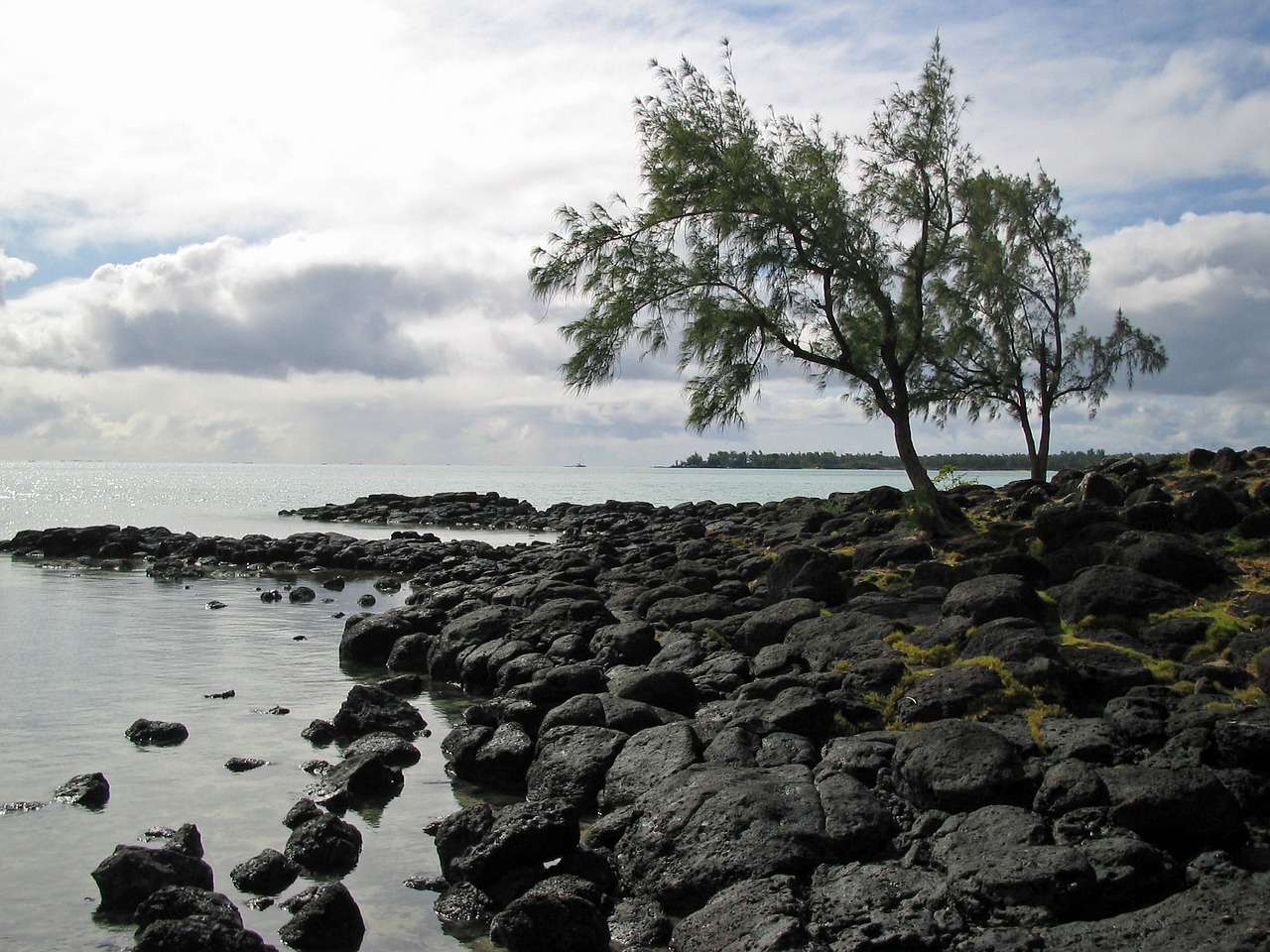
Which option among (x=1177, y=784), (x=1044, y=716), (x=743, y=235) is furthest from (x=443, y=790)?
(x=743, y=235)

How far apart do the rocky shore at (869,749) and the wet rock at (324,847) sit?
0.03 metres

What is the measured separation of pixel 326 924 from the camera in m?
7.39

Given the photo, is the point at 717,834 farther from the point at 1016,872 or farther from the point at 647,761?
the point at 1016,872

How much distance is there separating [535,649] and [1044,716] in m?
8.69

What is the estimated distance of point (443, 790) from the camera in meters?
11.1

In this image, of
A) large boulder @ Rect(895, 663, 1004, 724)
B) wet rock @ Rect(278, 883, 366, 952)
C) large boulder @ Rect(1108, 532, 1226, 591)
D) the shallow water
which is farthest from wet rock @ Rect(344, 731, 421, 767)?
large boulder @ Rect(1108, 532, 1226, 591)

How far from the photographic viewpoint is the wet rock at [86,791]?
10273 millimetres

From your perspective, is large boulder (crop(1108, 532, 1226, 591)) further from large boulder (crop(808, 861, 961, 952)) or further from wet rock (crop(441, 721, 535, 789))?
wet rock (crop(441, 721, 535, 789))

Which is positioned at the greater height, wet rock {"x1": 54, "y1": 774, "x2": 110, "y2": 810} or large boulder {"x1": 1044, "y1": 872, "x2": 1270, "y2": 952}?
large boulder {"x1": 1044, "y1": 872, "x2": 1270, "y2": 952}

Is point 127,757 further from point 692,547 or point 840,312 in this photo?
point 840,312

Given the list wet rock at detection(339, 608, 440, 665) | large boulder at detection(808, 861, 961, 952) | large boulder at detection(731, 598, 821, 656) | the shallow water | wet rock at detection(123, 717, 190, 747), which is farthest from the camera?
wet rock at detection(339, 608, 440, 665)

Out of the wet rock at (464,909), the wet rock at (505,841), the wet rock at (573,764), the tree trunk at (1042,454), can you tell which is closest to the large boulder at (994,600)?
the wet rock at (573,764)

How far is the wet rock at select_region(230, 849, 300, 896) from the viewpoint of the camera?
8.28 metres

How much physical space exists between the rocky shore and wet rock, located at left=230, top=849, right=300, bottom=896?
0.06 metres
